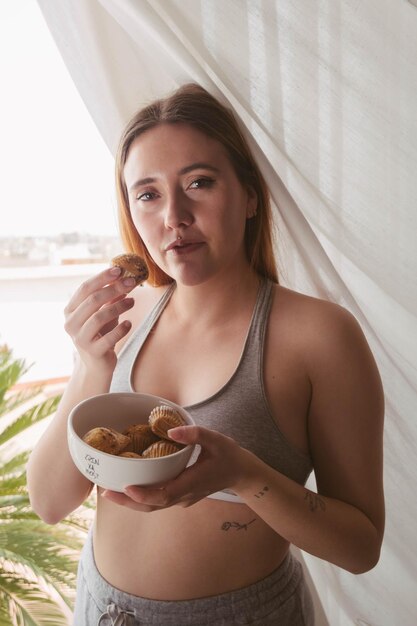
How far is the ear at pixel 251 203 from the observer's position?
1.04 metres

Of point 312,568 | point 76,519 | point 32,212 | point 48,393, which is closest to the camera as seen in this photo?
point 312,568

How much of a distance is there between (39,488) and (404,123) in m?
0.83

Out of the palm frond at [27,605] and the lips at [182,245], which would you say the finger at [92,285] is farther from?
the palm frond at [27,605]

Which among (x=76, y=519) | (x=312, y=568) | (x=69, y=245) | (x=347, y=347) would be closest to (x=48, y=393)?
(x=76, y=519)

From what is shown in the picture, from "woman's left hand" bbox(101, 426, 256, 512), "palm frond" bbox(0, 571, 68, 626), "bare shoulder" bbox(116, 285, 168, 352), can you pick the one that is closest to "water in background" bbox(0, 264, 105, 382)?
"palm frond" bbox(0, 571, 68, 626)

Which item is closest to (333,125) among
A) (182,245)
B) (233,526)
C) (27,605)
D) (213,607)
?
(182,245)

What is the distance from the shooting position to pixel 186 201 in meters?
0.91

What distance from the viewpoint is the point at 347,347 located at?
87 centimetres

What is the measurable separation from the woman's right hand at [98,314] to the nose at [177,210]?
11 cm

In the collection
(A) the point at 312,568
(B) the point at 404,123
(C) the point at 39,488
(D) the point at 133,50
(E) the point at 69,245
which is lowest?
(A) the point at 312,568

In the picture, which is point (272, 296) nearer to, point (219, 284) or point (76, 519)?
point (219, 284)

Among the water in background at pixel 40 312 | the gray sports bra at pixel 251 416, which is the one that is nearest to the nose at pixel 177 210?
the gray sports bra at pixel 251 416

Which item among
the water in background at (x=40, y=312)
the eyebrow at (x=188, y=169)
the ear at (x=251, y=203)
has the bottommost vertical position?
the ear at (x=251, y=203)

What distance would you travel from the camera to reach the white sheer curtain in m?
0.82
